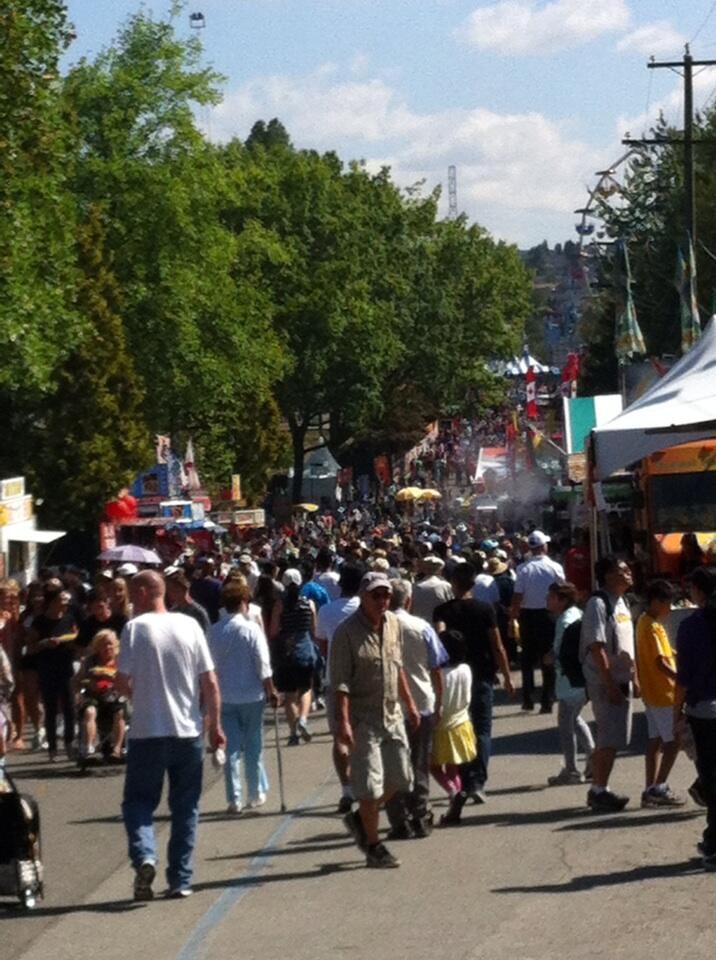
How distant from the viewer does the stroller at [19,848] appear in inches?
446

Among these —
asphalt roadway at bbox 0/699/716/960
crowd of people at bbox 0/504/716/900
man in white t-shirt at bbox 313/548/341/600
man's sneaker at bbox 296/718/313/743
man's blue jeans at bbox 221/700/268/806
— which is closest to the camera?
asphalt roadway at bbox 0/699/716/960

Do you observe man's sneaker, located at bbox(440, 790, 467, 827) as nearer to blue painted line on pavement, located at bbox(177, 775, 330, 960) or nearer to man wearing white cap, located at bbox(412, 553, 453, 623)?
blue painted line on pavement, located at bbox(177, 775, 330, 960)

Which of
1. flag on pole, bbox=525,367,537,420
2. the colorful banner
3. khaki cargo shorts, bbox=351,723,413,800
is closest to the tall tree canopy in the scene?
flag on pole, bbox=525,367,537,420

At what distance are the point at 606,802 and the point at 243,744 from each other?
2841 millimetres

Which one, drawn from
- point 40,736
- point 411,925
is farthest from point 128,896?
point 40,736

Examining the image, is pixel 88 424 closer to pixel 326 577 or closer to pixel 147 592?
pixel 326 577

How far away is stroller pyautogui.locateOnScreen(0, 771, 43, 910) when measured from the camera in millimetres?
11320

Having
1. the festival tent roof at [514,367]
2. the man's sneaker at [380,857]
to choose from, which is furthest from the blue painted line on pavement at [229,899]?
the festival tent roof at [514,367]

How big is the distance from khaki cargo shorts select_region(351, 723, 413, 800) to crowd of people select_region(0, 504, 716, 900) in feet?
0.04

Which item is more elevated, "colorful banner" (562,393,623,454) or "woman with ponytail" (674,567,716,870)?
"colorful banner" (562,393,623,454)

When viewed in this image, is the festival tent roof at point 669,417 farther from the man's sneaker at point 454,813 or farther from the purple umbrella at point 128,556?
the purple umbrella at point 128,556

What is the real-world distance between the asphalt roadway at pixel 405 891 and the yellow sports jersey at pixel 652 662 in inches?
28.8

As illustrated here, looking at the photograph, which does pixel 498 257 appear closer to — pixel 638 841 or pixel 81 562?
pixel 81 562

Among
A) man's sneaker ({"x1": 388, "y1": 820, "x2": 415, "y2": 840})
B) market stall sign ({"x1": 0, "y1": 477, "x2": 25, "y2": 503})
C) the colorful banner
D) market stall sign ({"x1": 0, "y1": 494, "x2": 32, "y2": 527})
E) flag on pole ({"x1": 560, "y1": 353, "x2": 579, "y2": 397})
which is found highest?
flag on pole ({"x1": 560, "y1": 353, "x2": 579, "y2": 397})
